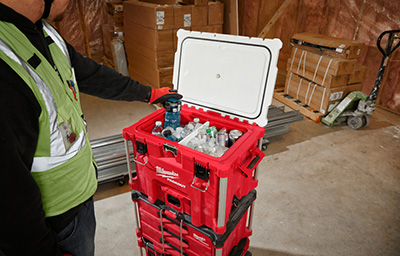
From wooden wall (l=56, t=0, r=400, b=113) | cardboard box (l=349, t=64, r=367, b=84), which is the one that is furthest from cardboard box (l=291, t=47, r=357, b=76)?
wooden wall (l=56, t=0, r=400, b=113)

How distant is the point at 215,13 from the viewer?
13.6 feet

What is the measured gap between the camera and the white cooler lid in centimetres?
151

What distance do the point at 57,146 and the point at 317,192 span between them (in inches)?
102

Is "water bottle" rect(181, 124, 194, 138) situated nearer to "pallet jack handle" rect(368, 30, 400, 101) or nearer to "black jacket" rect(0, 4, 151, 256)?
"black jacket" rect(0, 4, 151, 256)

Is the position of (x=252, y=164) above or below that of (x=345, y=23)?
below

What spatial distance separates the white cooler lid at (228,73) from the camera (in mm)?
1506

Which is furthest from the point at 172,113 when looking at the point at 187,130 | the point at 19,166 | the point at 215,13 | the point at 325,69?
the point at 325,69

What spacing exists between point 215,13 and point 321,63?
184cm

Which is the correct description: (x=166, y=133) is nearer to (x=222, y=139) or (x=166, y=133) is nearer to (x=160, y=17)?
(x=222, y=139)

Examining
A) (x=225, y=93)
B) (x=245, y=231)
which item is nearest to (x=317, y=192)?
(x=245, y=231)

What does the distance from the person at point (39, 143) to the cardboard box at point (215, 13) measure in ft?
10.7

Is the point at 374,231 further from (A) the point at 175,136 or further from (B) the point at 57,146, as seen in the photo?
(B) the point at 57,146

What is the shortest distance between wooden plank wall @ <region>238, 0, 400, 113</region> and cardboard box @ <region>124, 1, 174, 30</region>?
2680 mm

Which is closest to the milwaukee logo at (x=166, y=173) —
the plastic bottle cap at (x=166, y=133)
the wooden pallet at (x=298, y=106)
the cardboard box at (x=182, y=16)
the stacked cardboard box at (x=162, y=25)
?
the plastic bottle cap at (x=166, y=133)
